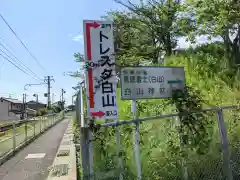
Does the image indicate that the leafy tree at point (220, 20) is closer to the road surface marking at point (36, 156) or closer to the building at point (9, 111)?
the road surface marking at point (36, 156)

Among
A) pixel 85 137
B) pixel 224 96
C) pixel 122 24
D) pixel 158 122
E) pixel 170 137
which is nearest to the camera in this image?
pixel 85 137

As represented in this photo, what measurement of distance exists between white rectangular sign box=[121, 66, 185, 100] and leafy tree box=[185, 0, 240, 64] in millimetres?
4567

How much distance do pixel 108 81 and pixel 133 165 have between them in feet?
4.49

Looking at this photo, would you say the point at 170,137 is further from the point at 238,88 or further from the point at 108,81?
the point at 238,88

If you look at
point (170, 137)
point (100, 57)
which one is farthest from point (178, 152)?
point (100, 57)

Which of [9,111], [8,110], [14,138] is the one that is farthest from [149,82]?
[9,111]

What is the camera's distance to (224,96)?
19.2 feet

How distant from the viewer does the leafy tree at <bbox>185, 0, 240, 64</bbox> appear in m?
8.23

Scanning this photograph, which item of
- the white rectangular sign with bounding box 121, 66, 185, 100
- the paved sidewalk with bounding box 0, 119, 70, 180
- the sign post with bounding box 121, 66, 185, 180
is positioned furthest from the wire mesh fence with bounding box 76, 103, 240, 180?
the paved sidewalk with bounding box 0, 119, 70, 180

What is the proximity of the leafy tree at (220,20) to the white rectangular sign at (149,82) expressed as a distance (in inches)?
180

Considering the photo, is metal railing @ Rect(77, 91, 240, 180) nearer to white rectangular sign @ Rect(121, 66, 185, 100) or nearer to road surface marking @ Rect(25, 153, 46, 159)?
white rectangular sign @ Rect(121, 66, 185, 100)

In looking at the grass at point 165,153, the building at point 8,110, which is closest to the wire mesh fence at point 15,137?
the grass at point 165,153

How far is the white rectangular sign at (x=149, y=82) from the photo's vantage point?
12.9ft

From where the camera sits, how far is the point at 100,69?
4125 millimetres
